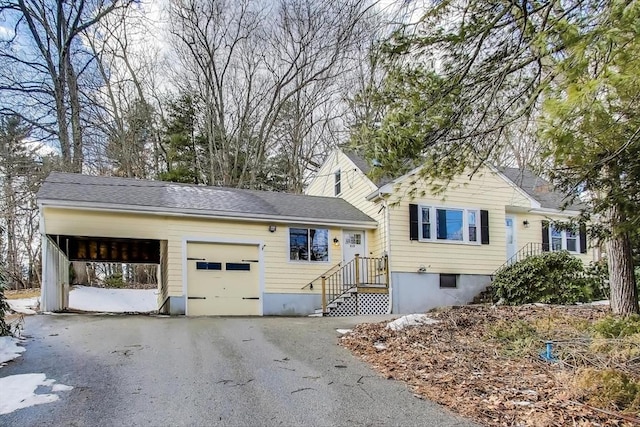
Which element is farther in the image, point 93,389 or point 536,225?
point 536,225

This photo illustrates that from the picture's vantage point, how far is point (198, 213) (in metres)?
11.9

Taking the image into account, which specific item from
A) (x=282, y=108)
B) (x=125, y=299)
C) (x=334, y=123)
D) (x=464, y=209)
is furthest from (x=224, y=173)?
(x=464, y=209)

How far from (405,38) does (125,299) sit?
640 inches

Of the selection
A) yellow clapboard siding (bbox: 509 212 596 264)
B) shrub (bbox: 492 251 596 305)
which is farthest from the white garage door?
yellow clapboard siding (bbox: 509 212 596 264)

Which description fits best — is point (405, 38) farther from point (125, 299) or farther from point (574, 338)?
point (125, 299)

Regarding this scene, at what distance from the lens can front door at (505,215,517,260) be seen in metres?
14.7

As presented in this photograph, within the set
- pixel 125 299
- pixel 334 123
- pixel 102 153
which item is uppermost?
pixel 334 123

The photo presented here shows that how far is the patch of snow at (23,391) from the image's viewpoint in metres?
4.25

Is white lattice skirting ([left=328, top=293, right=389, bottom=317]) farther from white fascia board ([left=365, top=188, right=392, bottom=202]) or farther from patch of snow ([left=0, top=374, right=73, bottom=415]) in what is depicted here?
patch of snow ([left=0, top=374, right=73, bottom=415])

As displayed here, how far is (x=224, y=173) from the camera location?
68.8 ft

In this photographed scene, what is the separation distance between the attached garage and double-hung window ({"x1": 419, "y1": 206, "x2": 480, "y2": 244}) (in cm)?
160

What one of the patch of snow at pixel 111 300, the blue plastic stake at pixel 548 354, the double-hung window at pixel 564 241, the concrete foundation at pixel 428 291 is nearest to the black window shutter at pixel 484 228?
the concrete foundation at pixel 428 291

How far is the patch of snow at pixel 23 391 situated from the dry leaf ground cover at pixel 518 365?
3.62 meters

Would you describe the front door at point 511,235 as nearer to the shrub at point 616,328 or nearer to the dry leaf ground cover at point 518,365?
the dry leaf ground cover at point 518,365
